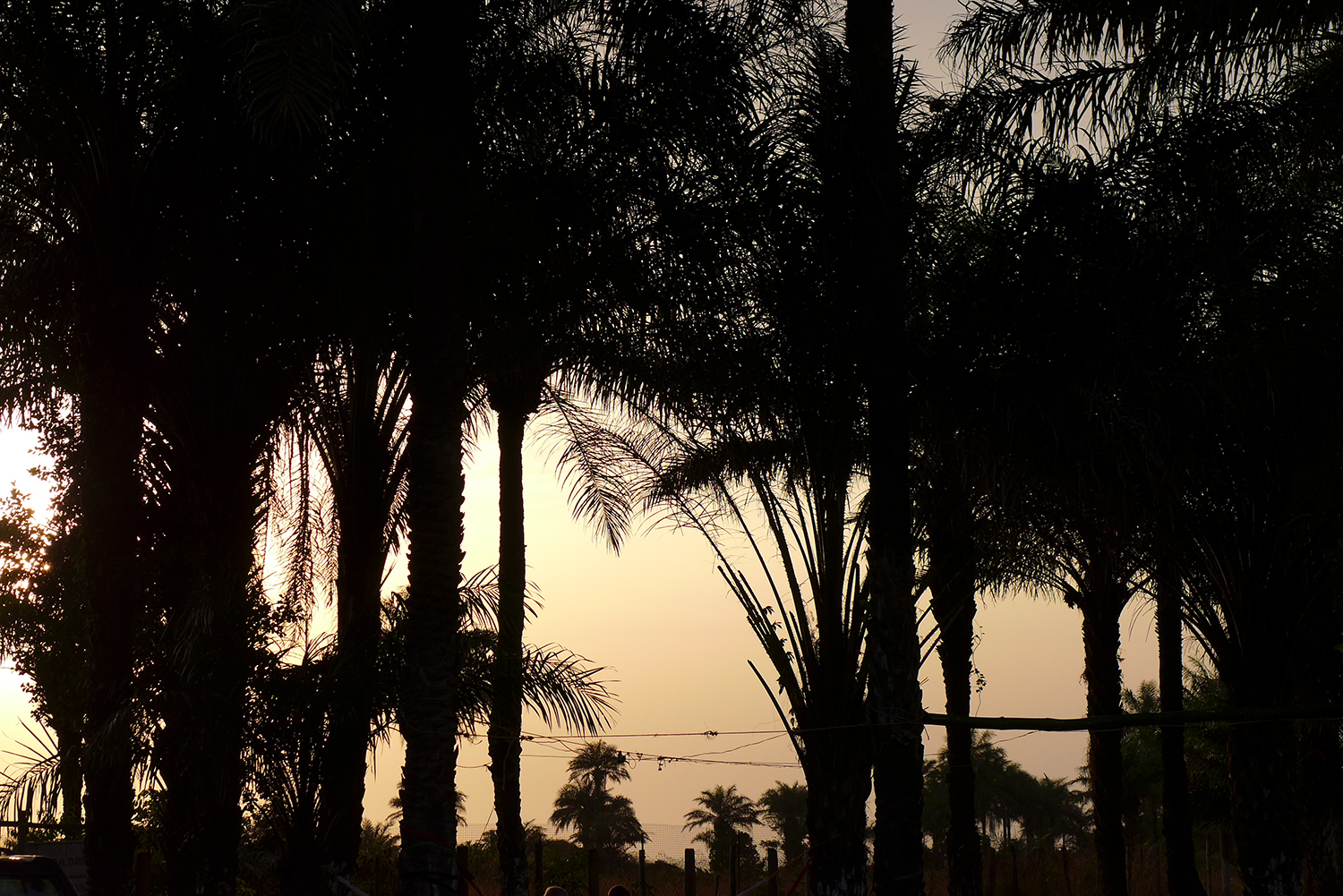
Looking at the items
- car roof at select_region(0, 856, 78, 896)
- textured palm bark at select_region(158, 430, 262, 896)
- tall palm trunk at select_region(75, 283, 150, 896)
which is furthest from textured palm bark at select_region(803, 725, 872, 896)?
car roof at select_region(0, 856, 78, 896)

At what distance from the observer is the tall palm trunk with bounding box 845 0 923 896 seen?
879 cm

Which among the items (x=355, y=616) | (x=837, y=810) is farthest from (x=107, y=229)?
(x=837, y=810)

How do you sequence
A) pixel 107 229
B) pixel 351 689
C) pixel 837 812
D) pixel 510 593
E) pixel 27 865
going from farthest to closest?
pixel 510 593, pixel 351 689, pixel 837 812, pixel 107 229, pixel 27 865

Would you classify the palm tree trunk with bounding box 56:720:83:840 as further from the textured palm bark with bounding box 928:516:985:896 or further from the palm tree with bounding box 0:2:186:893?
the textured palm bark with bounding box 928:516:985:896

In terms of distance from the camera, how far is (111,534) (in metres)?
9.91

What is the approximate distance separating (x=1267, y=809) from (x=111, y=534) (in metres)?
10.3

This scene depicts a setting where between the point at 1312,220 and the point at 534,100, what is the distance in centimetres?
715

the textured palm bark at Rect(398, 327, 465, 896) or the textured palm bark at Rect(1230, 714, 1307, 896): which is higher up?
the textured palm bark at Rect(398, 327, 465, 896)

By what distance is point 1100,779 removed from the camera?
60.7ft

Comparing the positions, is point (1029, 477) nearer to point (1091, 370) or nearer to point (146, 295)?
point (1091, 370)

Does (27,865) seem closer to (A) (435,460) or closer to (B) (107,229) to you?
(A) (435,460)

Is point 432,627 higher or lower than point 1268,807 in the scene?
higher

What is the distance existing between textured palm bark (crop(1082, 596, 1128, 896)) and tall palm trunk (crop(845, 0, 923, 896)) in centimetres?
1035

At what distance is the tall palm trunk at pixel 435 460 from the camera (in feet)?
28.4
